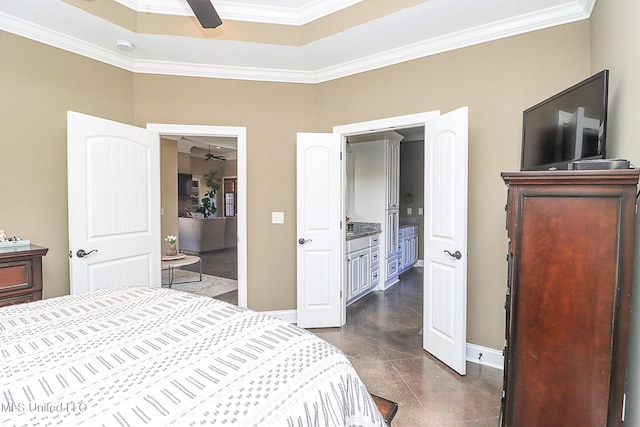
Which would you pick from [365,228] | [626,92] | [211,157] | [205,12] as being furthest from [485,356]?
[211,157]

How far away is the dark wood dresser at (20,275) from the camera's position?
194 centimetres

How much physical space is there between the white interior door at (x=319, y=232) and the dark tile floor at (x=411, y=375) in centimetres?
24

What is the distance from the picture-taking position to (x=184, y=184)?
29.8 ft

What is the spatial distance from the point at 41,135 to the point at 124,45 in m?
0.99

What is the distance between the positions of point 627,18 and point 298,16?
216 cm

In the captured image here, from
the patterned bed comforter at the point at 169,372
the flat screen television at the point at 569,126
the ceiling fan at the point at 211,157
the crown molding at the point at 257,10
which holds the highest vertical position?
the crown molding at the point at 257,10

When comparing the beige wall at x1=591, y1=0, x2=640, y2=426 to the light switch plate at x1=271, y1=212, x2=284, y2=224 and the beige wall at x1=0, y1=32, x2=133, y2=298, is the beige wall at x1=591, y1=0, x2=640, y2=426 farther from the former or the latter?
the beige wall at x1=0, y1=32, x2=133, y2=298

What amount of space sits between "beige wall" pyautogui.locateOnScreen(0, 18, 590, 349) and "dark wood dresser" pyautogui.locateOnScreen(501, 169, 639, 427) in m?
1.33

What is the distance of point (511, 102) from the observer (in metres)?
2.46

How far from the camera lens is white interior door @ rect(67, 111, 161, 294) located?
246cm

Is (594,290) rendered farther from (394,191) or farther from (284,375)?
(394,191)

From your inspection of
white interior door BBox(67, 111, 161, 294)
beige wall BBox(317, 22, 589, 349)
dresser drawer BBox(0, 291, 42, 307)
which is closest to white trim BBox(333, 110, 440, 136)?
beige wall BBox(317, 22, 589, 349)

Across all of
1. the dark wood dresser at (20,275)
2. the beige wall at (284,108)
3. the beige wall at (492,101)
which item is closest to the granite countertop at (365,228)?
the beige wall at (284,108)

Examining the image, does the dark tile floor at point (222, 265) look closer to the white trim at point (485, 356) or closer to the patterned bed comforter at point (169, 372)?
the white trim at point (485, 356)
